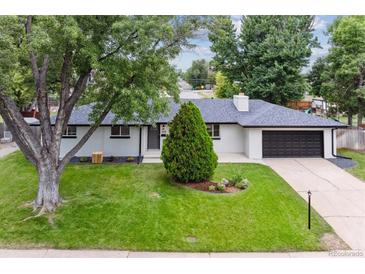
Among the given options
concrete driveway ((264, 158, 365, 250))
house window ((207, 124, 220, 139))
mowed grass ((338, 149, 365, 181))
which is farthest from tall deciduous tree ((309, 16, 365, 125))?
house window ((207, 124, 220, 139))

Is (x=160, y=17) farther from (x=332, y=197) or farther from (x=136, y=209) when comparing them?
(x=332, y=197)

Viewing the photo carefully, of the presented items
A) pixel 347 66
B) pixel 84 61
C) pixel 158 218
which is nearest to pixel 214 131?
pixel 158 218

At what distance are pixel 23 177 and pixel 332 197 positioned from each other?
479 inches

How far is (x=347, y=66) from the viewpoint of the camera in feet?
63.0

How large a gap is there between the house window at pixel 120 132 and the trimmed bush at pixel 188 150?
205 inches

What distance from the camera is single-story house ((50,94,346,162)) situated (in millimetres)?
15359

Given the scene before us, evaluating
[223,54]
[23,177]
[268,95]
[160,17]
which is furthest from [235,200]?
[223,54]

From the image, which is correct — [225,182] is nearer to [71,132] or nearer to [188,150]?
[188,150]

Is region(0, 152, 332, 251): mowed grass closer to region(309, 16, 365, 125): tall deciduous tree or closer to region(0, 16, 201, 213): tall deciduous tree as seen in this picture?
region(0, 16, 201, 213): tall deciduous tree

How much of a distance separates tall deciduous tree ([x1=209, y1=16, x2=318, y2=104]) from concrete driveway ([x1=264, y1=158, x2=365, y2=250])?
10200mm

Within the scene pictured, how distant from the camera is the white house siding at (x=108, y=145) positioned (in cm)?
1575

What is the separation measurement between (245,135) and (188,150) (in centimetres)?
650

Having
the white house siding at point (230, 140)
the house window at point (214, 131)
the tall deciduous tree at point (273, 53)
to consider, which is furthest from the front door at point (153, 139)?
the tall deciduous tree at point (273, 53)
